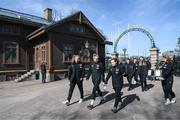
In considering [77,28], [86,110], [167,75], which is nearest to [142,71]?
[167,75]

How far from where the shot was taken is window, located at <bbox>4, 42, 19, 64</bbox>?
2060cm

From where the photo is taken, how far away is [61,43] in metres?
21.3

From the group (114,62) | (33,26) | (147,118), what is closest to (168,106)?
(147,118)

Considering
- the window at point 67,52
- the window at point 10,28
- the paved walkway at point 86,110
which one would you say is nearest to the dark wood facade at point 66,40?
the window at point 67,52

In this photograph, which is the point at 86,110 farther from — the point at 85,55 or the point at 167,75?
the point at 85,55

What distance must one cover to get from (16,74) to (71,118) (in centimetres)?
1522

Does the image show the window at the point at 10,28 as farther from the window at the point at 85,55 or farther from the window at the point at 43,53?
the window at the point at 85,55

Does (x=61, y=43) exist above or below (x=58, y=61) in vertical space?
above

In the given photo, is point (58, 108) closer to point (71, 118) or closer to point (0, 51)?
point (71, 118)

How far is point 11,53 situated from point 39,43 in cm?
257

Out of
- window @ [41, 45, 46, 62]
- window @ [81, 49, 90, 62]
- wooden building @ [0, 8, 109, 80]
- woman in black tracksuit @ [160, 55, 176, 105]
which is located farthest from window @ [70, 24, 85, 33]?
woman in black tracksuit @ [160, 55, 176, 105]

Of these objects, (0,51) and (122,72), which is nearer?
(122,72)

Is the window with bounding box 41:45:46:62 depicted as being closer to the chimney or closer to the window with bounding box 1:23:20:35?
the window with bounding box 1:23:20:35

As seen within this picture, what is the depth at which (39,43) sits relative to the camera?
21.8 m
